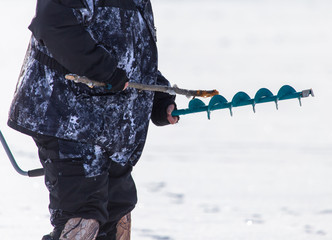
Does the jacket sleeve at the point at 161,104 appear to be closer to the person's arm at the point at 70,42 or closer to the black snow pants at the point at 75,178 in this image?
the black snow pants at the point at 75,178

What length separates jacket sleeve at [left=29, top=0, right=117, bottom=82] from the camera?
8.30ft

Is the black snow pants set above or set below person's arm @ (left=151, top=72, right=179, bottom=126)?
below

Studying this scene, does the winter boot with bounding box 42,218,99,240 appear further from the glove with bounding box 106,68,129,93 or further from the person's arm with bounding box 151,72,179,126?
the person's arm with bounding box 151,72,179,126

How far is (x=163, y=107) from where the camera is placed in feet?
10.3

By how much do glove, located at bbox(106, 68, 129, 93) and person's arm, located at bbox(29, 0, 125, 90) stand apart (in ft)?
0.04

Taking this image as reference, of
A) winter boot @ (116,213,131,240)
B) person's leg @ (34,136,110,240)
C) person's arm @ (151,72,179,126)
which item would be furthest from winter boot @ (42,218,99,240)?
person's arm @ (151,72,179,126)

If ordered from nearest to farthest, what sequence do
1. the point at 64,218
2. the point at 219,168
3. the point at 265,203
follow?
the point at 64,218 → the point at 265,203 → the point at 219,168

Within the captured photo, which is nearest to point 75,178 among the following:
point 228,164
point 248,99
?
point 248,99

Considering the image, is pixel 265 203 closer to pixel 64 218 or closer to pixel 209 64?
pixel 64 218

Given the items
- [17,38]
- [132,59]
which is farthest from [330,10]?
[132,59]

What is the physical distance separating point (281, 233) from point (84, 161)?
1.85 m

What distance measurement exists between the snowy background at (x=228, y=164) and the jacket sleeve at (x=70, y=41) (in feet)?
5.46

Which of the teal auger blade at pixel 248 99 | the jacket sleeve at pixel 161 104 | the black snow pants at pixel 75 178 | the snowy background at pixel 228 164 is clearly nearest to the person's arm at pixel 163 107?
the jacket sleeve at pixel 161 104

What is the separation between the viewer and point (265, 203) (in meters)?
4.89
